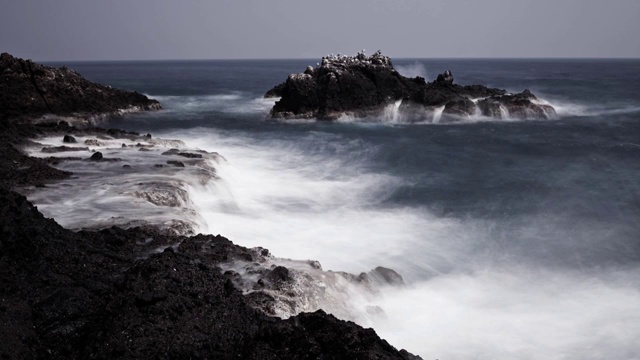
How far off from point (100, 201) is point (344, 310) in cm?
763

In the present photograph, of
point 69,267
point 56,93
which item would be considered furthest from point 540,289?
point 56,93

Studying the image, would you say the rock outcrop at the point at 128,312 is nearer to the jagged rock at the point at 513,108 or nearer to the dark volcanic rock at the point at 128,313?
the dark volcanic rock at the point at 128,313

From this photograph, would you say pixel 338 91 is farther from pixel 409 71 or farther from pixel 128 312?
pixel 409 71

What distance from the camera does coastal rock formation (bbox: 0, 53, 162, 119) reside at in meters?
36.8

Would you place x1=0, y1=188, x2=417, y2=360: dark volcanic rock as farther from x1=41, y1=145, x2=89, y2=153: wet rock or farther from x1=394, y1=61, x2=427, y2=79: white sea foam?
x1=394, y1=61, x2=427, y2=79: white sea foam

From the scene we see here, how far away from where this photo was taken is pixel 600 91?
66375mm

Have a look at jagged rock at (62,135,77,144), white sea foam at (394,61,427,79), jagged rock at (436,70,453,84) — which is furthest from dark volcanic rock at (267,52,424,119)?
white sea foam at (394,61,427,79)

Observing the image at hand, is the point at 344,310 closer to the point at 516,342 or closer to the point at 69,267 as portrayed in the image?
the point at 516,342

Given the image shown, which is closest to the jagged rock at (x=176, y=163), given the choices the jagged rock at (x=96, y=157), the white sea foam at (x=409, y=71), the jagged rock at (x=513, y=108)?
the jagged rock at (x=96, y=157)

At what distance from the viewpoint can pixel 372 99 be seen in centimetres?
4416

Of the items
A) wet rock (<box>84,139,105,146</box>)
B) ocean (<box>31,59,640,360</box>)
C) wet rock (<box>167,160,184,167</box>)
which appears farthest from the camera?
wet rock (<box>84,139,105,146</box>)

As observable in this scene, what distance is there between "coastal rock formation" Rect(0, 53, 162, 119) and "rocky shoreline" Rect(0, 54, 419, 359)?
29.2 m

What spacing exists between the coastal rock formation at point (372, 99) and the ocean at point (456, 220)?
650cm

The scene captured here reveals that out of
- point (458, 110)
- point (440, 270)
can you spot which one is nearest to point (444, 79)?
point (458, 110)
